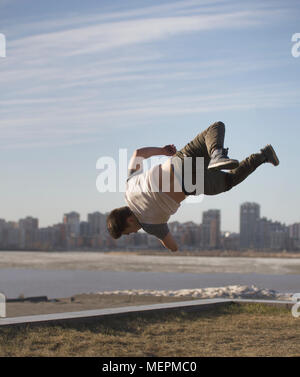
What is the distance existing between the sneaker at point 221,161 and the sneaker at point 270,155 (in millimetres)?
726

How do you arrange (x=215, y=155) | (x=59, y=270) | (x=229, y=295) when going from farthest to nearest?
(x=59, y=270) < (x=229, y=295) < (x=215, y=155)

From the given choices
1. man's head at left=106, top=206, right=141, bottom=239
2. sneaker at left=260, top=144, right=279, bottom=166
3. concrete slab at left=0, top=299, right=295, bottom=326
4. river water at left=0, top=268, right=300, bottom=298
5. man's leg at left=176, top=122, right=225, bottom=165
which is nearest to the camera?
man's leg at left=176, top=122, right=225, bottom=165

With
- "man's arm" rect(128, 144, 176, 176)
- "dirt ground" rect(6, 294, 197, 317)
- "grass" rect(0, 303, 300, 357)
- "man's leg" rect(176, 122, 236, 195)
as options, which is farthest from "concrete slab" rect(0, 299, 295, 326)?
"man's leg" rect(176, 122, 236, 195)

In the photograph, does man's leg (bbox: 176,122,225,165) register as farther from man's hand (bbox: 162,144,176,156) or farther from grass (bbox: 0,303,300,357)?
grass (bbox: 0,303,300,357)

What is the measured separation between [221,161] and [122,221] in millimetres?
1129

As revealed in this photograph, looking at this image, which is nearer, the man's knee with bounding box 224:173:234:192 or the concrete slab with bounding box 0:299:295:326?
the man's knee with bounding box 224:173:234:192

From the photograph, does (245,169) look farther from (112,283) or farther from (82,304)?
(112,283)

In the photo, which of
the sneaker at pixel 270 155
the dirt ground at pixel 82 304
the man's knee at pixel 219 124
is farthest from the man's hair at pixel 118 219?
the dirt ground at pixel 82 304

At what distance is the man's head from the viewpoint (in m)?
5.69
